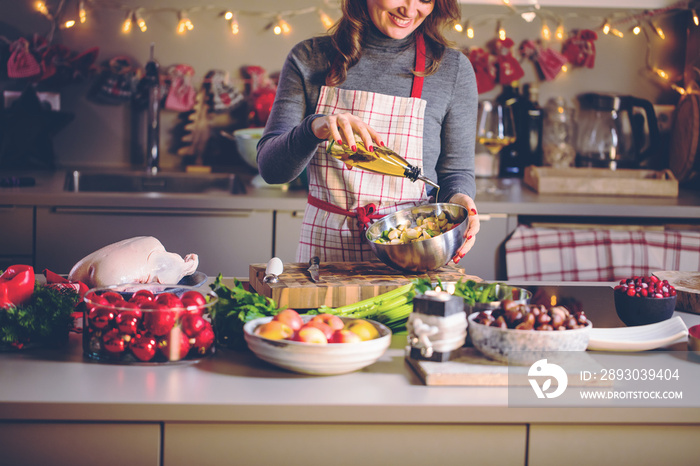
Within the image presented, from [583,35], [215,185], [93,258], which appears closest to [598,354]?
[93,258]

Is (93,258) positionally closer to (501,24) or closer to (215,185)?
(215,185)

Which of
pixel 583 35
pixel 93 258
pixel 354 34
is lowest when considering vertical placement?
pixel 93 258

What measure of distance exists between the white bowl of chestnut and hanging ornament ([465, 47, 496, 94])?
215cm

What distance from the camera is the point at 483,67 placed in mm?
3066

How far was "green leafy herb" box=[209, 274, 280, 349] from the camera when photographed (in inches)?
44.8

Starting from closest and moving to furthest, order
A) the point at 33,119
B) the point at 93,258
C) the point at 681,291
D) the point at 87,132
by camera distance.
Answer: the point at 93,258 → the point at 681,291 → the point at 33,119 → the point at 87,132

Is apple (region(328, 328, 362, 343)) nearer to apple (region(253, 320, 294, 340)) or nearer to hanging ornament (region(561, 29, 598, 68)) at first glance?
apple (region(253, 320, 294, 340))

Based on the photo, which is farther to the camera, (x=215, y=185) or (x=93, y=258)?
(x=215, y=185)

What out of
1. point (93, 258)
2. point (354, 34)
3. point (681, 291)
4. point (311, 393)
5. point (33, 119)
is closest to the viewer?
point (311, 393)

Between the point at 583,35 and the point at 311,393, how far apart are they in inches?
104

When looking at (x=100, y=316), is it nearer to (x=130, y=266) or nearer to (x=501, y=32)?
(x=130, y=266)

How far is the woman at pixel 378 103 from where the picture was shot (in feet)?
5.81

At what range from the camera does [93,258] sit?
133 cm

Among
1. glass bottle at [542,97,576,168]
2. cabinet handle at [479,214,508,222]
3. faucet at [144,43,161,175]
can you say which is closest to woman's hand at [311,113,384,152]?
cabinet handle at [479,214,508,222]
